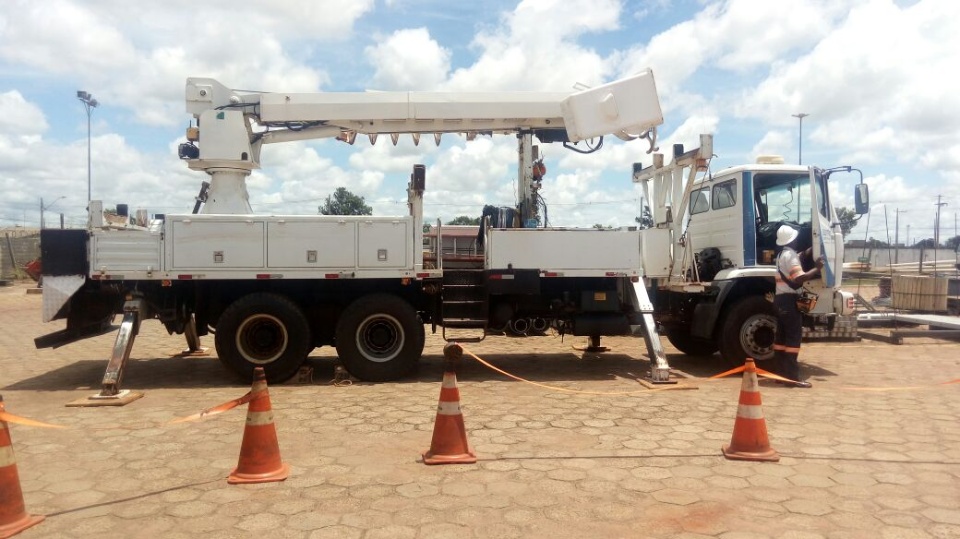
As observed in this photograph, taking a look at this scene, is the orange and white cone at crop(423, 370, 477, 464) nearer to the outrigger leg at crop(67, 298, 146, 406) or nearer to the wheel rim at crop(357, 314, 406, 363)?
the wheel rim at crop(357, 314, 406, 363)

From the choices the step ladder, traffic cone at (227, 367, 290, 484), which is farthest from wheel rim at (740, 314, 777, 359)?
traffic cone at (227, 367, 290, 484)

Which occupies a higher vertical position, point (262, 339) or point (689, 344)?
point (262, 339)

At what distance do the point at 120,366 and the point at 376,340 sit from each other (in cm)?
303

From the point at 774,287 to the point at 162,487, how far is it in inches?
315

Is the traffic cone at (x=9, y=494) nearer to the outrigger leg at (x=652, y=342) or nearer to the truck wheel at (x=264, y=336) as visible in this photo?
the truck wheel at (x=264, y=336)

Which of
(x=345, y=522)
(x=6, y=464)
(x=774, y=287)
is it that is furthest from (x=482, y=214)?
(x=6, y=464)

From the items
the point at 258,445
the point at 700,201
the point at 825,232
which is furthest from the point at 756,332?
the point at 258,445

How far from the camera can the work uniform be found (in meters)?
8.53

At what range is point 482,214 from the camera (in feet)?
32.3

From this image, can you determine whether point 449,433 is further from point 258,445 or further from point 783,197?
point 783,197

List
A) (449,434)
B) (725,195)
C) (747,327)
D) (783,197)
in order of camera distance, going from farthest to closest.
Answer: (725,195)
(783,197)
(747,327)
(449,434)

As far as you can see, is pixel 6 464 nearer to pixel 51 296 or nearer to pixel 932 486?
pixel 51 296

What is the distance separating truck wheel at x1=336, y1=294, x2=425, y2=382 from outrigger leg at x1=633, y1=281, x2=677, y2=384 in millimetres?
2968

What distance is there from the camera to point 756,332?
9.41 meters
